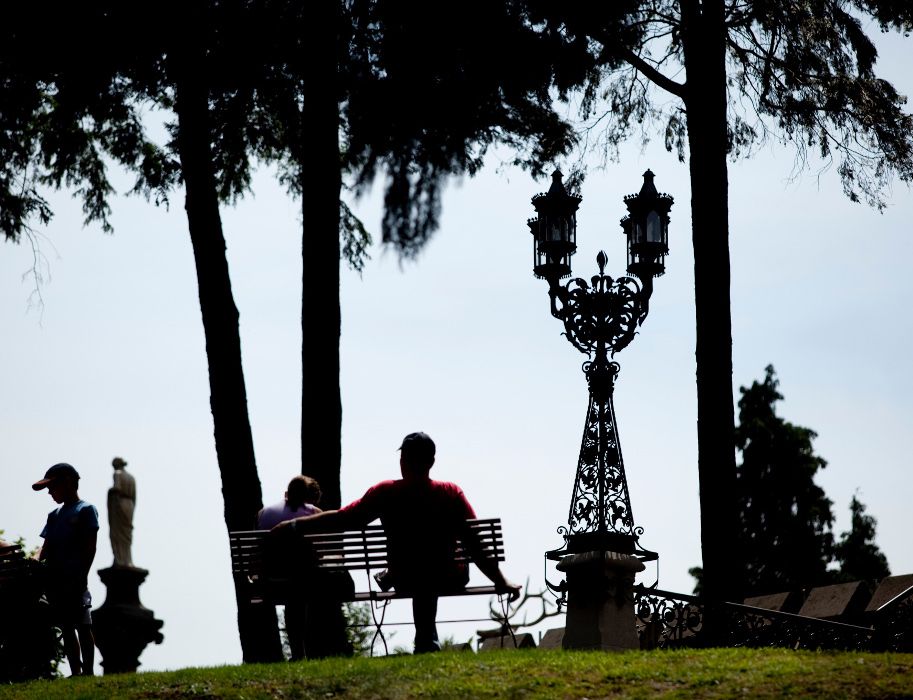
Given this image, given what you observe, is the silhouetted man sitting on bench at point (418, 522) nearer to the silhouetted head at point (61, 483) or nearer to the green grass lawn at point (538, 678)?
the green grass lawn at point (538, 678)

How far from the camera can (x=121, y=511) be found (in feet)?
42.5

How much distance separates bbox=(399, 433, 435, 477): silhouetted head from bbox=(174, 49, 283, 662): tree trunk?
465cm

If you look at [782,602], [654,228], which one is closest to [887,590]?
[782,602]

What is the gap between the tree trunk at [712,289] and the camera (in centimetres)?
1605

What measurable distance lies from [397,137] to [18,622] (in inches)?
279

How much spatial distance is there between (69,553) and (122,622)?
0.73 m

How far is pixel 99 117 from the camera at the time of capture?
17.1 m

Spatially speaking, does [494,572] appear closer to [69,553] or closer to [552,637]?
[69,553]

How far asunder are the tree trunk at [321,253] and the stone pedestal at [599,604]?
362 centimetres

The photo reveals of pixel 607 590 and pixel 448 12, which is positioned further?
pixel 448 12

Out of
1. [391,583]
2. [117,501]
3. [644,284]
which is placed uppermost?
[644,284]

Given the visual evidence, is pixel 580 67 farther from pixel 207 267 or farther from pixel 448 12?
pixel 207 267

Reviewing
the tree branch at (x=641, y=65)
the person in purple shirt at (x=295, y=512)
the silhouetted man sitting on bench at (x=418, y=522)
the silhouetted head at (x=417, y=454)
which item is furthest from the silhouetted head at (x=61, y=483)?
the tree branch at (x=641, y=65)

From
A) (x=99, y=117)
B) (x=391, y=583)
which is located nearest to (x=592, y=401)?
(x=391, y=583)
